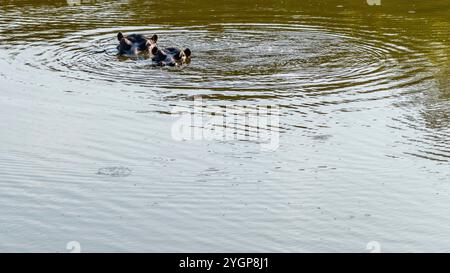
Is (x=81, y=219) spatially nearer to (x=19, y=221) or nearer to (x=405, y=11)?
(x=19, y=221)

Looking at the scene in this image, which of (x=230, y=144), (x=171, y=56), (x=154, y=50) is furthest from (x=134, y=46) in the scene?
(x=230, y=144)

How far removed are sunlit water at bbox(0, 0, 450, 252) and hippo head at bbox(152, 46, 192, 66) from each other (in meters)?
0.24

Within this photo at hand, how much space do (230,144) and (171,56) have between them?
6026mm

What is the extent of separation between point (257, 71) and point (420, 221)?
837 cm

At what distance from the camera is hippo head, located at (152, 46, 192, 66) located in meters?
18.9

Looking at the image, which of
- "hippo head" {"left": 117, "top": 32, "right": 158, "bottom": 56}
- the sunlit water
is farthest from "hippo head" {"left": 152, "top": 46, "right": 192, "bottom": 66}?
"hippo head" {"left": 117, "top": 32, "right": 158, "bottom": 56}

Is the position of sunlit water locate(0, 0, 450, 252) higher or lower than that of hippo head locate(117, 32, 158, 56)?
lower

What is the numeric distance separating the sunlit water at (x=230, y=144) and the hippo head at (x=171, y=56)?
24 centimetres

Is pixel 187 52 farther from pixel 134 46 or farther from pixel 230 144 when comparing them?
pixel 230 144

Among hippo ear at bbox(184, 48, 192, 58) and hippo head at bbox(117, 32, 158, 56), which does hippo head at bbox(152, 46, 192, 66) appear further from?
hippo head at bbox(117, 32, 158, 56)

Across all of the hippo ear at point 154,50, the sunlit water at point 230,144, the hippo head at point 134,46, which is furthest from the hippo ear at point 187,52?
the hippo head at point 134,46

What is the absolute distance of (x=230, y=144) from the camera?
530 inches

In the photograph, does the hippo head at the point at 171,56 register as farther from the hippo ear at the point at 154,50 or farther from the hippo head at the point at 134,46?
the hippo head at the point at 134,46

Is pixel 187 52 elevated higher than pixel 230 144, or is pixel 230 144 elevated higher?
pixel 187 52
